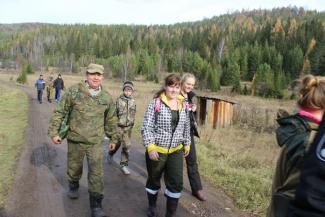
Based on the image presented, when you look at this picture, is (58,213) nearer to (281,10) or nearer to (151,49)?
(151,49)

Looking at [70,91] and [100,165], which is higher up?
[70,91]

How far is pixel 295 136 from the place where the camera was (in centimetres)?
236

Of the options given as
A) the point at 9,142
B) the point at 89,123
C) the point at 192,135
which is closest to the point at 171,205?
the point at 192,135

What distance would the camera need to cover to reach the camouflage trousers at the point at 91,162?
18.3 ft

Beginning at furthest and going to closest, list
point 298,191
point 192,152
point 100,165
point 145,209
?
point 192,152 → point 145,209 → point 100,165 → point 298,191

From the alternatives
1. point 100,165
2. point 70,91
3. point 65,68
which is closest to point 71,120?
point 70,91

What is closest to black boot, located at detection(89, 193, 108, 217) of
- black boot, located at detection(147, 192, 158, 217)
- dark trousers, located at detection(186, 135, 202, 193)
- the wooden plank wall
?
black boot, located at detection(147, 192, 158, 217)

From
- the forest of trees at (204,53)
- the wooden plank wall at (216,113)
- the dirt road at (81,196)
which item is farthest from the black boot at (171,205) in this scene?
the forest of trees at (204,53)

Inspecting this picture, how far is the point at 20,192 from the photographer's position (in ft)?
21.4

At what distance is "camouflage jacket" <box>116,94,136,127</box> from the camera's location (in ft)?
26.3

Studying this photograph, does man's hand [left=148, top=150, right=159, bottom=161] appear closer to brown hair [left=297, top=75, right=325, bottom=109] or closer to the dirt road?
the dirt road

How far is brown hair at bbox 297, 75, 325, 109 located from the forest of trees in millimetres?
57262

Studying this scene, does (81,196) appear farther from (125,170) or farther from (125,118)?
(125,118)

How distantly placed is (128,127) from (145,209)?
2407 mm
